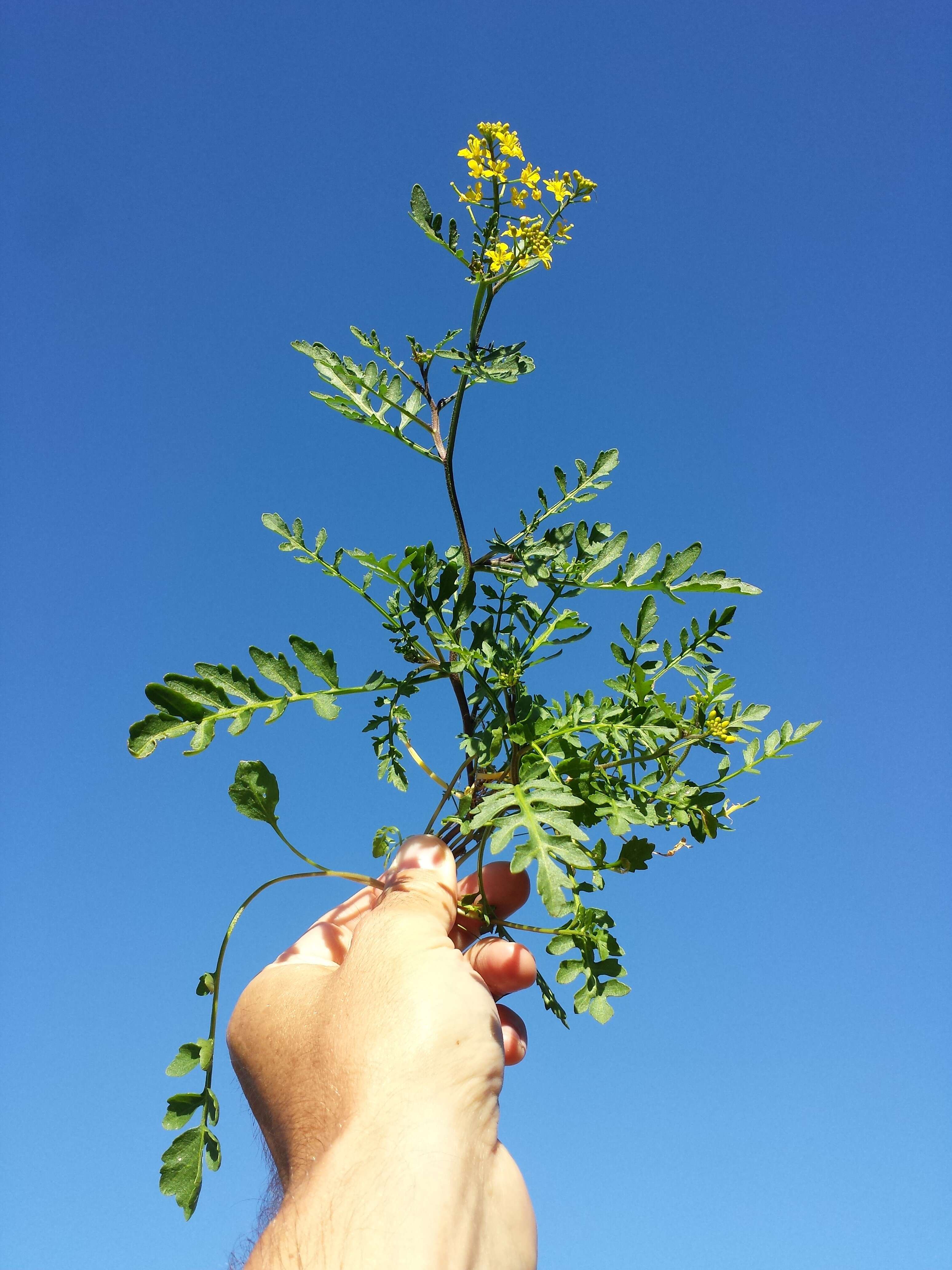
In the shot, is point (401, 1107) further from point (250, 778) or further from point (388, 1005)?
point (250, 778)

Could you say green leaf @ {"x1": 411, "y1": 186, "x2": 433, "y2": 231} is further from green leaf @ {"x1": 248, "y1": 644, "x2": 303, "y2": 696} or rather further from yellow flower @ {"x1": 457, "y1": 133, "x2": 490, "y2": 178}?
green leaf @ {"x1": 248, "y1": 644, "x2": 303, "y2": 696}

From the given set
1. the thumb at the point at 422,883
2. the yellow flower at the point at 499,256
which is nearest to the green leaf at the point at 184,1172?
the thumb at the point at 422,883

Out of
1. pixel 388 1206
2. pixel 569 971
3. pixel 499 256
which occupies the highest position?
pixel 499 256

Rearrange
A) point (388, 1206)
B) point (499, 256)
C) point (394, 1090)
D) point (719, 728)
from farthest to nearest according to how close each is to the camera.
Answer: point (719, 728) → point (499, 256) → point (394, 1090) → point (388, 1206)

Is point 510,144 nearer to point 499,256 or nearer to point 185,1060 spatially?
point 499,256

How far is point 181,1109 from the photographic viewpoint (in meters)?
2.26

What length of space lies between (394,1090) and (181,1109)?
1.99ft

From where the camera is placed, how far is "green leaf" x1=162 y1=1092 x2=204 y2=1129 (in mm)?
2236

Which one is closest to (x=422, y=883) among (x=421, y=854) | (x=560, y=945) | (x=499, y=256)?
(x=421, y=854)

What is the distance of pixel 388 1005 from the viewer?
2.14m

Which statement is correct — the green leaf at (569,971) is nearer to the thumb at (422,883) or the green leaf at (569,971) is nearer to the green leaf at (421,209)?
the thumb at (422,883)

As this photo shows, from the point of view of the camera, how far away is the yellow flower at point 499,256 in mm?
2354

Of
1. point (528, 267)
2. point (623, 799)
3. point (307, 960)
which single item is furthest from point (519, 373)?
point (307, 960)

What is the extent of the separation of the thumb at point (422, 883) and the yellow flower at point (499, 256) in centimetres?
158
